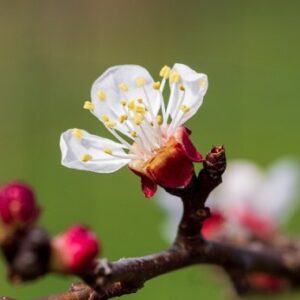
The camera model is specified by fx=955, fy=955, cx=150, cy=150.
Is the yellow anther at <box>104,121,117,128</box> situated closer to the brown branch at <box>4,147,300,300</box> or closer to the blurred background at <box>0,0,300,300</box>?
the brown branch at <box>4,147,300,300</box>

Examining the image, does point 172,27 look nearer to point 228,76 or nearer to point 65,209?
→ point 228,76

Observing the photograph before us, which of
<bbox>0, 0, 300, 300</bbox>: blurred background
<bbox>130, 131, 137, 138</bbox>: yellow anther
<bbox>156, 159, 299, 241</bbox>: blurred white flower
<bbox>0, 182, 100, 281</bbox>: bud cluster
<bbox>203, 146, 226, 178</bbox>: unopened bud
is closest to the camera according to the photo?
<bbox>0, 182, 100, 281</bbox>: bud cluster

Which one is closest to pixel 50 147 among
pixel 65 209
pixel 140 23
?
pixel 65 209

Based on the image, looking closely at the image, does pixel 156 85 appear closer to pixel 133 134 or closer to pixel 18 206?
pixel 133 134

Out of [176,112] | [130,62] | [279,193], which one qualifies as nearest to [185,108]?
[176,112]

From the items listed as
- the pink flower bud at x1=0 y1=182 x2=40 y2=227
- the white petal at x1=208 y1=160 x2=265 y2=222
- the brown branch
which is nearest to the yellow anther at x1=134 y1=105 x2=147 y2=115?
the brown branch

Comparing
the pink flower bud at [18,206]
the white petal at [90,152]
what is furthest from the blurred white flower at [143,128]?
the pink flower bud at [18,206]
